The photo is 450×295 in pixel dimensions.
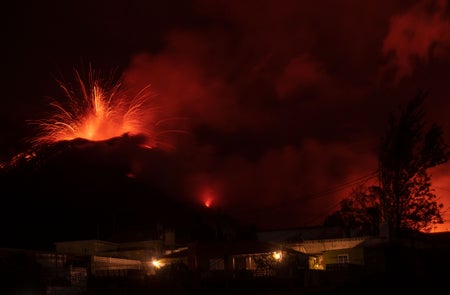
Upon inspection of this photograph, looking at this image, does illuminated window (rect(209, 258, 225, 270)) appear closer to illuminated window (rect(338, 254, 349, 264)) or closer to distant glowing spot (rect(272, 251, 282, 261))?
distant glowing spot (rect(272, 251, 282, 261))

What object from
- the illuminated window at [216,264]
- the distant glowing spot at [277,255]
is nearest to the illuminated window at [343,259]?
the distant glowing spot at [277,255]

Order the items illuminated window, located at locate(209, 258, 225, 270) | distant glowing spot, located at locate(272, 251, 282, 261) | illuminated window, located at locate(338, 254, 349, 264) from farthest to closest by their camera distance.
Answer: illuminated window, located at locate(209, 258, 225, 270) → illuminated window, located at locate(338, 254, 349, 264) → distant glowing spot, located at locate(272, 251, 282, 261)

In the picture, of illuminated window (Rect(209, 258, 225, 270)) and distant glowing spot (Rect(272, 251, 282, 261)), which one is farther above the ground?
distant glowing spot (Rect(272, 251, 282, 261))

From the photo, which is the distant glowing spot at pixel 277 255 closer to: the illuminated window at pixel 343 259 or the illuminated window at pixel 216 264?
the illuminated window at pixel 216 264

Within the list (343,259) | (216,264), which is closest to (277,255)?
(216,264)

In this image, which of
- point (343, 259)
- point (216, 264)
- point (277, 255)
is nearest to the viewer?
point (277, 255)

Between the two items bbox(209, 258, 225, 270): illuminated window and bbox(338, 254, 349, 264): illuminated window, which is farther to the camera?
bbox(209, 258, 225, 270): illuminated window

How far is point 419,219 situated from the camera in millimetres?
47844

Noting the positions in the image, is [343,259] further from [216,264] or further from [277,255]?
[216,264]

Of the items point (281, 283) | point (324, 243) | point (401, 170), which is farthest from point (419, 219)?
point (281, 283)

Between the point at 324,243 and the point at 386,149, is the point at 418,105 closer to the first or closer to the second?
the point at 386,149

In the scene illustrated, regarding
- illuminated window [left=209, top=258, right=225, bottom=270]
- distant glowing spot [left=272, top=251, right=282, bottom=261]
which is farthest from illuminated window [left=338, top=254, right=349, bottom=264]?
illuminated window [left=209, top=258, right=225, bottom=270]

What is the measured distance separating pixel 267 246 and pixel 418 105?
15964 millimetres

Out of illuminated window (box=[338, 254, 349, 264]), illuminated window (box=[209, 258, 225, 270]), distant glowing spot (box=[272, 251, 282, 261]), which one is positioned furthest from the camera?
illuminated window (box=[209, 258, 225, 270])
